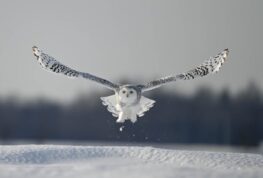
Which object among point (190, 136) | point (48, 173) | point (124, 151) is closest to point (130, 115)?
point (124, 151)

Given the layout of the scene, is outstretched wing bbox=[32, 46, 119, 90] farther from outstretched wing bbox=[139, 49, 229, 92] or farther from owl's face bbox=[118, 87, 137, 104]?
outstretched wing bbox=[139, 49, 229, 92]

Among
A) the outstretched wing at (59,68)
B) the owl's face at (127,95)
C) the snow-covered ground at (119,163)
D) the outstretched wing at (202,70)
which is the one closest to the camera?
the snow-covered ground at (119,163)

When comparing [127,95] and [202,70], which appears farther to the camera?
[202,70]

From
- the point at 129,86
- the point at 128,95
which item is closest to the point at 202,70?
the point at 129,86

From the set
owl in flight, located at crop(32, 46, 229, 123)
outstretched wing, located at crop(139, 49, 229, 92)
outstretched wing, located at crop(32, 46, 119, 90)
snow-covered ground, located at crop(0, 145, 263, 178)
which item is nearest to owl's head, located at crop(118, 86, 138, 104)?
owl in flight, located at crop(32, 46, 229, 123)

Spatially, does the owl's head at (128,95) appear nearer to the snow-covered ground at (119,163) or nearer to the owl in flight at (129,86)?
the owl in flight at (129,86)

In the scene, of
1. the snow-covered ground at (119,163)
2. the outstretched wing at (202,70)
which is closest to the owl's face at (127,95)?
the outstretched wing at (202,70)

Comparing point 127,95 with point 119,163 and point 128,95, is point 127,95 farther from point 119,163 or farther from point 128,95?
point 119,163

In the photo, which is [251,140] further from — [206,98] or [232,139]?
[206,98]
